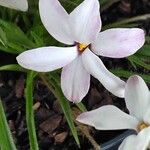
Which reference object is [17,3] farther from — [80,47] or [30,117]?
[30,117]

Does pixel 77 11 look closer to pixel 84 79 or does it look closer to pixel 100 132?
pixel 84 79

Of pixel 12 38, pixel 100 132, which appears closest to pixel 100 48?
pixel 12 38

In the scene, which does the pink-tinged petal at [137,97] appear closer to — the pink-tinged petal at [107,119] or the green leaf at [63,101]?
the pink-tinged petal at [107,119]

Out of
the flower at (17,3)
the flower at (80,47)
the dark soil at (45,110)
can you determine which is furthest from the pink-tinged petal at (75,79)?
the dark soil at (45,110)

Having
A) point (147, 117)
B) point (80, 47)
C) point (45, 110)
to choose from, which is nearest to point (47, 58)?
point (80, 47)

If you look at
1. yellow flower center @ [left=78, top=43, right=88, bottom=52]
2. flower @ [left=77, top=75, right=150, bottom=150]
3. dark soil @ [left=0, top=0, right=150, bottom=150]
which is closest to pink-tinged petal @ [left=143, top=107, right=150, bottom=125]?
flower @ [left=77, top=75, right=150, bottom=150]
